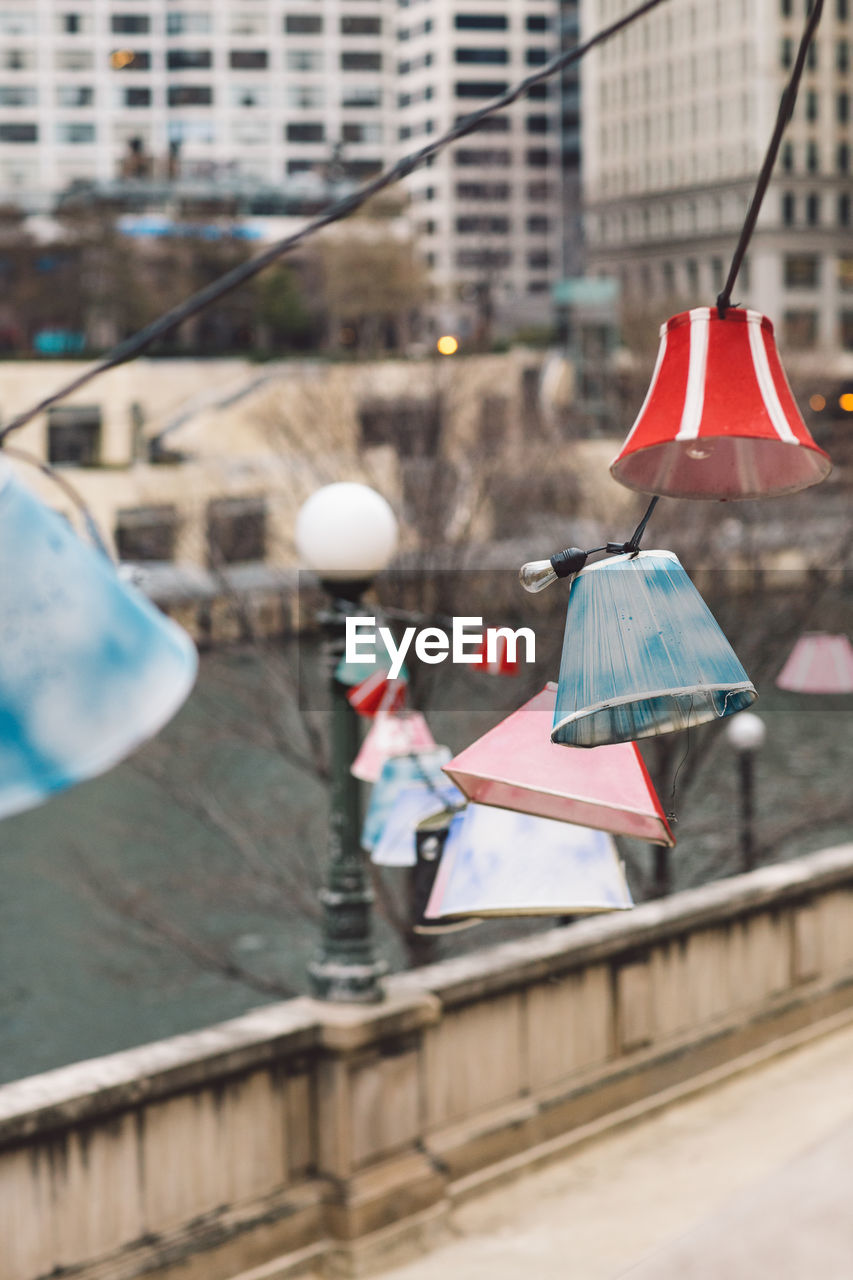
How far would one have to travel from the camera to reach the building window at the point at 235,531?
2537 cm

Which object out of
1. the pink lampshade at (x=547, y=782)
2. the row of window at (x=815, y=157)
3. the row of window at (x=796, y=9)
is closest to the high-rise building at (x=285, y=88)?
the row of window at (x=815, y=157)

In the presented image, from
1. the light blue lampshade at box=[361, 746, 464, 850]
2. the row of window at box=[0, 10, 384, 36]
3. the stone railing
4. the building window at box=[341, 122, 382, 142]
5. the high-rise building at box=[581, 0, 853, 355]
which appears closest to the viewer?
the light blue lampshade at box=[361, 746, 464, 850]

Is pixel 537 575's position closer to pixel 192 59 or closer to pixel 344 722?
pixel 344 722

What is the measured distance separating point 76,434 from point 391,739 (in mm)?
54281

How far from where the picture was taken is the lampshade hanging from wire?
14.4 ft

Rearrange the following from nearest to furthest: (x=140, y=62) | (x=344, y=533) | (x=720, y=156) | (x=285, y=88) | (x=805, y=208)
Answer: (x=344, y=533), (x=720, y=156), (x=805, y=208), (x=140, y=62), (x=285, y=88)

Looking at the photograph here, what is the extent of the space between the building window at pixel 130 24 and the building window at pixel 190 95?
3934 mm

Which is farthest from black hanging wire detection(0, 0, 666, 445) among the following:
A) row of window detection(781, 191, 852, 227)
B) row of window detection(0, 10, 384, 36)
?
row of window detection(0, 10, 384, 36)

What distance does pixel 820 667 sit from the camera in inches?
460

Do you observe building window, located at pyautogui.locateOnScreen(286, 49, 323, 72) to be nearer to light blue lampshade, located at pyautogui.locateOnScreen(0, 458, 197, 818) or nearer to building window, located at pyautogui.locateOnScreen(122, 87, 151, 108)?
building window, located at pyautogui.locateOnScreen(122, 87, 151, 108)

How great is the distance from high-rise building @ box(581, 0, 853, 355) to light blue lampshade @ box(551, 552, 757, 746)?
252ft

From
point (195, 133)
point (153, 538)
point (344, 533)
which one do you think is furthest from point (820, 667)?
point (195, 133)

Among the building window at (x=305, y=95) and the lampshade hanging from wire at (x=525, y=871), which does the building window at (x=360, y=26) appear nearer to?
the building window at (x=305, y=95)

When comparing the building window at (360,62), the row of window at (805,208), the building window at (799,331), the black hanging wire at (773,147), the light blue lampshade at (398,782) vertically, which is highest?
the building window at (360,62)
